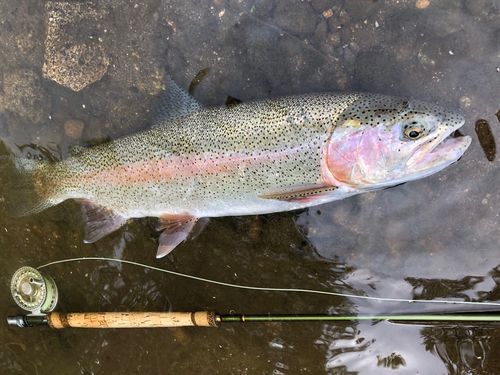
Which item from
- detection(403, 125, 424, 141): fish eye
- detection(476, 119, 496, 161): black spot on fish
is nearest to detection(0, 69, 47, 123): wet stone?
detection(403, 125, 424, 141): fish eye

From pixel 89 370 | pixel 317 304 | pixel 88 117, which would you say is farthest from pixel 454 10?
pixel 89 370

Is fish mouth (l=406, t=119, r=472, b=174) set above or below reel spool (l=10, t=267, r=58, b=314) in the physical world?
above

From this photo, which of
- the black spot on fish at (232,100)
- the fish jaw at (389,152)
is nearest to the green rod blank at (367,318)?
the fish jaw at (389,152)

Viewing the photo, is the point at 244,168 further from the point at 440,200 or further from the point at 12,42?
the point at 12,42

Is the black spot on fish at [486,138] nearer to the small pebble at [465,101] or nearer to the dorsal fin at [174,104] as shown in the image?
the small pebble at [465,101]

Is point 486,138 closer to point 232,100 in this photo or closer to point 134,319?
point 232,100

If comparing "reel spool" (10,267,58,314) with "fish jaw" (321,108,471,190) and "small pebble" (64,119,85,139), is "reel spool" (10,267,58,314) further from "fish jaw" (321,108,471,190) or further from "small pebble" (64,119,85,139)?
"fish jaw" (321,108,471,190)

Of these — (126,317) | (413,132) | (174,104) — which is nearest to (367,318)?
(413,132)
